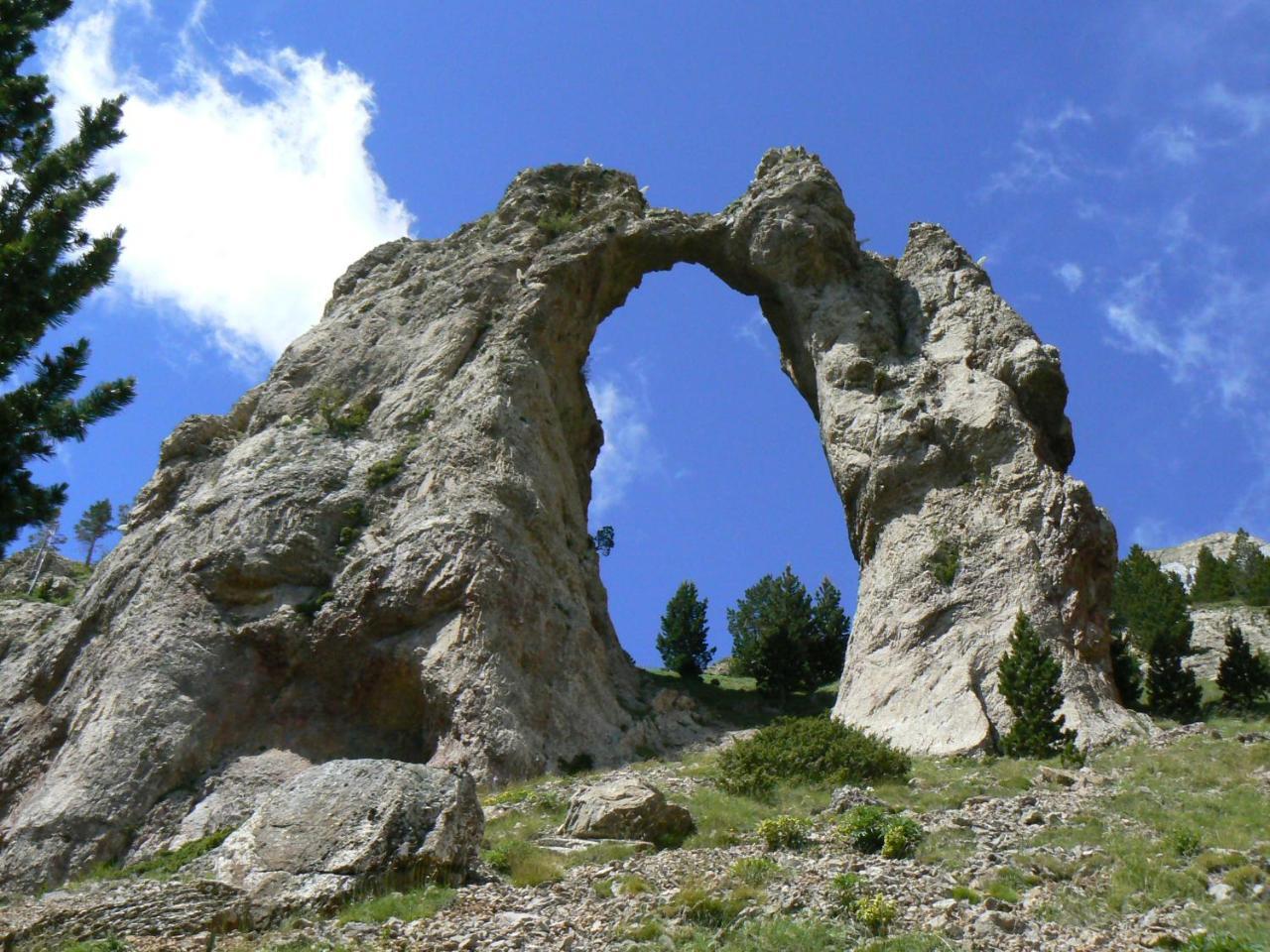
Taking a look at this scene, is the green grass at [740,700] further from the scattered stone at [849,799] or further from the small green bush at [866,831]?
the small green bush at [866,831]

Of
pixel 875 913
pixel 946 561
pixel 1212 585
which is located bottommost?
pixel 875 913

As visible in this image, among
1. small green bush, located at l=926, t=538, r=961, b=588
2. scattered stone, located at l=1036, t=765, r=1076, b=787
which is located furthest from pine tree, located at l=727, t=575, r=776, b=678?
scattered stone, located at l=1036, t=765, r=1076, b=787

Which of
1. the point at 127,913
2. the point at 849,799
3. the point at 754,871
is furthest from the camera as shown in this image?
the point at 849,799

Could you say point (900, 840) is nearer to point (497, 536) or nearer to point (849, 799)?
point (849, 799)

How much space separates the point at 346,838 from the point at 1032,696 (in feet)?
60.0

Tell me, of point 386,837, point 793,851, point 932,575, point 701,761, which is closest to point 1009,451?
point 932,575

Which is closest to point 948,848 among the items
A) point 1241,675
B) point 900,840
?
point 900,840

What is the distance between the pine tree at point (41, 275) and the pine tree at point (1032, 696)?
21595 mm

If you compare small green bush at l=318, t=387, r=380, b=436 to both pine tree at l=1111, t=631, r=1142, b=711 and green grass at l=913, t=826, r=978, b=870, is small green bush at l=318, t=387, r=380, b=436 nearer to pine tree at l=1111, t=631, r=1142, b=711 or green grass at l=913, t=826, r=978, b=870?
pine tree at l=1111, t=631, r=1142, b=711

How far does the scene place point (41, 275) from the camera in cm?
1648

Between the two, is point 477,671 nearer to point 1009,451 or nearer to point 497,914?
point 497,914

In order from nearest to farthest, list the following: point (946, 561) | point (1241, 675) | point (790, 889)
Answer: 1. point (790, 889)
2. point (946, 561)
3. point (1241, 675)

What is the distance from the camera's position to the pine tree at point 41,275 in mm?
15805

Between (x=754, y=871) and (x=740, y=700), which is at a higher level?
(x=740, y=700)
